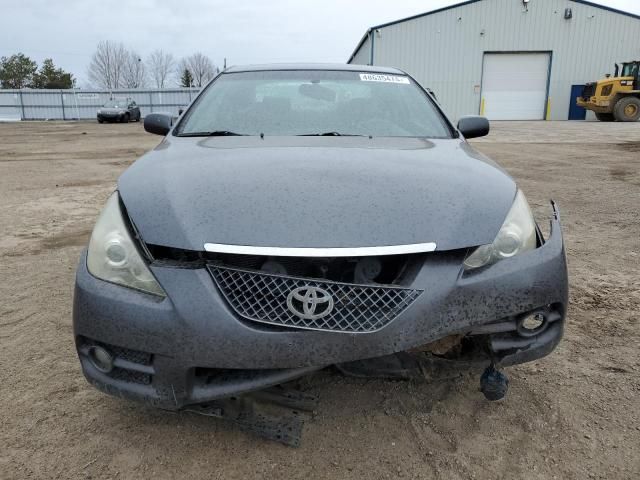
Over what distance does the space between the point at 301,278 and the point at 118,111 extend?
31.0 meters

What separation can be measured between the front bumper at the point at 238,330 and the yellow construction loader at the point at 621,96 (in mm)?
25857

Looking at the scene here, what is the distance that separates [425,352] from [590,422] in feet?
2.51

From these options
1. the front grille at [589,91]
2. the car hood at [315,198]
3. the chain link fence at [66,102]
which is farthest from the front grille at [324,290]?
the chain link fence at [66,102]

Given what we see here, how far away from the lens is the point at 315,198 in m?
A: 1.67

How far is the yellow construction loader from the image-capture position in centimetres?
2292

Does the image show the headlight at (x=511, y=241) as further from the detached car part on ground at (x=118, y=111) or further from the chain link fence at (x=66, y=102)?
the chain link fence at (x=66, y=102)

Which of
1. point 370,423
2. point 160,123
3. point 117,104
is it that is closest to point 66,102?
point 117,104

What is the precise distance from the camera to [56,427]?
6.16 feet

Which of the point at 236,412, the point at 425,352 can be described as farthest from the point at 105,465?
the point at 425,352

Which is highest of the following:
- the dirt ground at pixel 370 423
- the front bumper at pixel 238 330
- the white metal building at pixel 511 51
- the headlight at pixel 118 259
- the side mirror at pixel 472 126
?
the white metal building at pixel 511 51

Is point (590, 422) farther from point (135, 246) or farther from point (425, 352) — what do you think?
point (135, 246)

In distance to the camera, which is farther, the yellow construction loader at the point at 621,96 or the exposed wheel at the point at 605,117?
the exposed wheel at the point at 605,117

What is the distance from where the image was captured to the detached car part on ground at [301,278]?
1.47 metres

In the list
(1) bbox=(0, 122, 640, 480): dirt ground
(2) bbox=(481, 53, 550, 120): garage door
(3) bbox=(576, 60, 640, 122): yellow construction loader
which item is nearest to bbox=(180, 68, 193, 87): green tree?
(2) bbox=(481, 53, 550, 120): garage door
